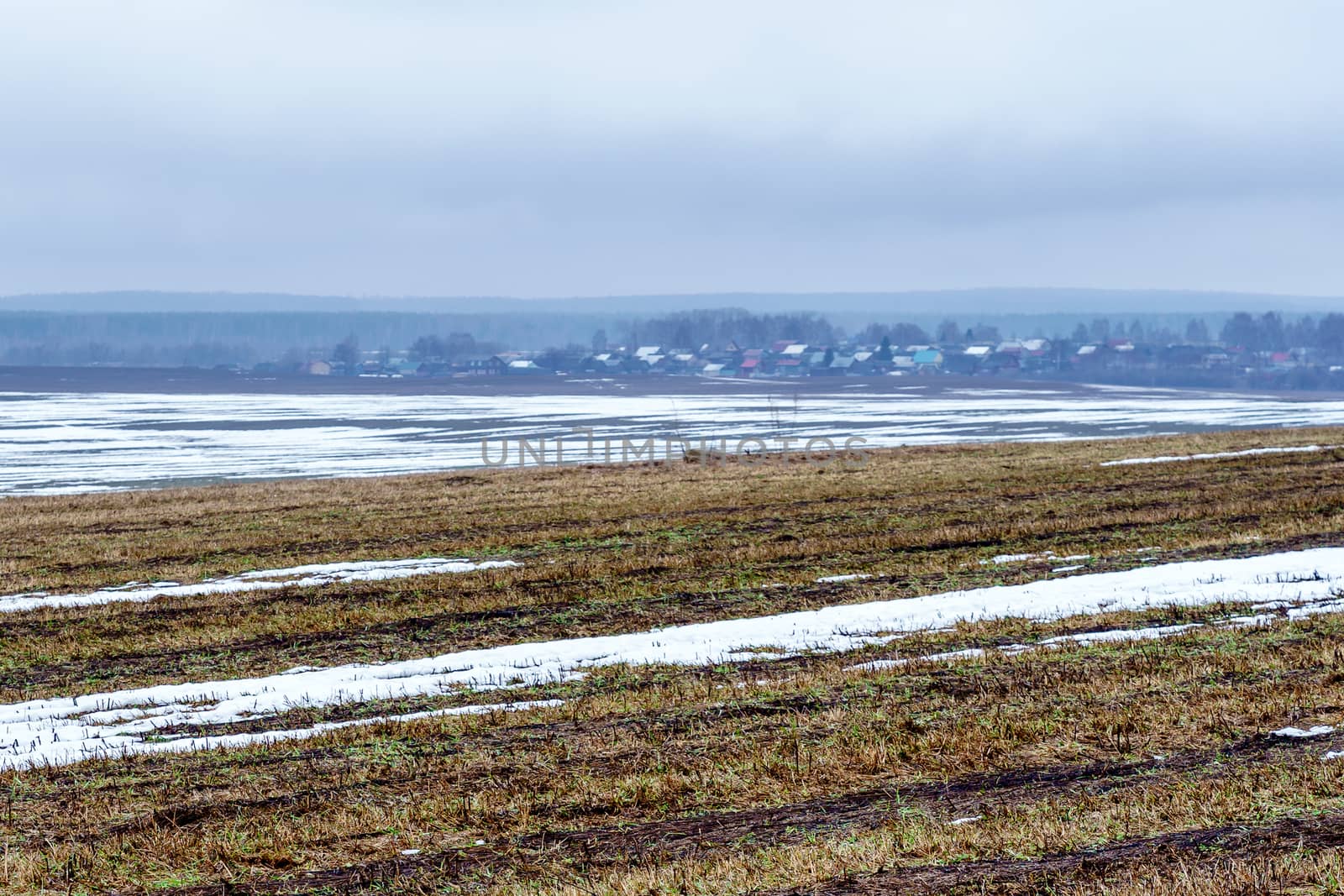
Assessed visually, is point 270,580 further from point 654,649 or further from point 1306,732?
point 1306,732

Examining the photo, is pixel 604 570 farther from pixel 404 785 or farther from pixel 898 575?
pixel 404 785

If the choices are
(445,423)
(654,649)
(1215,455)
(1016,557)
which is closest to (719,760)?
(654,649)

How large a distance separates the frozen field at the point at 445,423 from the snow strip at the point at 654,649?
34.3 m

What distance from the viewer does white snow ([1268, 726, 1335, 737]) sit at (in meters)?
9.00

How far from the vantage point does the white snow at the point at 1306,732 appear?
9.00 m

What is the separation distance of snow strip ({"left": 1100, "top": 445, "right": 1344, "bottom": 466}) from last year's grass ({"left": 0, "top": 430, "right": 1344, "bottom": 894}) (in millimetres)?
13941

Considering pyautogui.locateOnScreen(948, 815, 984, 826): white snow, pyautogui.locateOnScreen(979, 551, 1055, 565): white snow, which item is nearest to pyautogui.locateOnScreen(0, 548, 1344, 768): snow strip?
pyautogui.locateOnScreen(979, 551, 1055, 565): white snow

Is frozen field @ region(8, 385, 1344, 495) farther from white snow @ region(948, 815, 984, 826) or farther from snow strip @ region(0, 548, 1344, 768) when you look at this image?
white snow @ region(948, 815, 984, 826)

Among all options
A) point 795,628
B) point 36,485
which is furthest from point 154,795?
point 36,485

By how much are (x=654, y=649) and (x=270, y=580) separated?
8716mm

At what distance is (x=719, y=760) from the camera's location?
9.24m

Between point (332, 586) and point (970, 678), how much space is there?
35.5 feet

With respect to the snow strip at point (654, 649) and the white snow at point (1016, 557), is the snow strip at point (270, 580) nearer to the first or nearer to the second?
the snow strip at point (654, 649)

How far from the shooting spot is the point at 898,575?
18484mm
